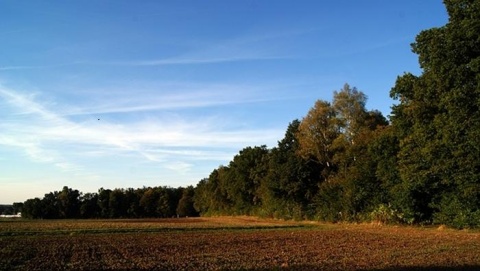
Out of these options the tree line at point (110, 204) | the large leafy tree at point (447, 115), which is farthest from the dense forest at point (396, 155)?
the tree line at point (110, 204)

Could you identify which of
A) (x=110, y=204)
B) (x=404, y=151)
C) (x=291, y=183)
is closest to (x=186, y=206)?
(x=110, y=204)

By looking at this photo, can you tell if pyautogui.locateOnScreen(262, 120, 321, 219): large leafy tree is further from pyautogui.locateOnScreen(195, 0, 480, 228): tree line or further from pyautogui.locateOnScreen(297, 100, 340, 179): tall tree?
pyautogui.locateOnScreen(297, 100, 340, 179): tall tree

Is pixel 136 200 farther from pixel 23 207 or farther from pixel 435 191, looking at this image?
pixel 435 191

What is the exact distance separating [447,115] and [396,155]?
1364 cm

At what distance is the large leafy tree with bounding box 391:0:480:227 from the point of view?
33656mm

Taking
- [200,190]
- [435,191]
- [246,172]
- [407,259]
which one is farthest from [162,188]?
[407,259]

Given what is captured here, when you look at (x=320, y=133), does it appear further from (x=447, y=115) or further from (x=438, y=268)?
(x=438, y=268)

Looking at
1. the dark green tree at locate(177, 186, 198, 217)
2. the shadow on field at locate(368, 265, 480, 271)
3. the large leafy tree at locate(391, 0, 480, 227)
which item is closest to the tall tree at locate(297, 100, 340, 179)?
the large leafy tree at locate(391, 0, 480, 227)

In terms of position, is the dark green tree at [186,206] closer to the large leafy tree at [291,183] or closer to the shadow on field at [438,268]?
the large leafy tree at [291,183]

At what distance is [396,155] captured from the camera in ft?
161

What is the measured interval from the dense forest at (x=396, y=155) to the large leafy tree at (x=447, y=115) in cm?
8

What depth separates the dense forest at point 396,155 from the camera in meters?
34.4

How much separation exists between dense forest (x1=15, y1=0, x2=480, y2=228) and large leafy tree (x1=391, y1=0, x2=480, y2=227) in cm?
8

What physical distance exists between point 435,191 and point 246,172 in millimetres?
59243
